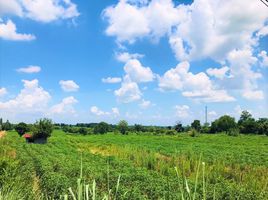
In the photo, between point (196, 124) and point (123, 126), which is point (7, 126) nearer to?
point (123, 126)

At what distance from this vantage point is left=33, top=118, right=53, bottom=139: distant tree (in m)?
36.2

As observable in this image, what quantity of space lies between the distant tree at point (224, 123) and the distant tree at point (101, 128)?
24.7 meters

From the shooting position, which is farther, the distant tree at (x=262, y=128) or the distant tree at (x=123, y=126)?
the distant tree at (x=123, y=126)

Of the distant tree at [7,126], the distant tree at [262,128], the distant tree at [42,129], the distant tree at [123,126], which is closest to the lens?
the distant tree at [42,129]

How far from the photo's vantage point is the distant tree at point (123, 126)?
8422 centimetres

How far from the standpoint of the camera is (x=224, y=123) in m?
86.4

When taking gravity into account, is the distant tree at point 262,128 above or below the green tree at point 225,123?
below

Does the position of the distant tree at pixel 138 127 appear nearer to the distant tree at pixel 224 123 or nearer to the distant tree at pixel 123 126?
the distant tree at pixel 123 126

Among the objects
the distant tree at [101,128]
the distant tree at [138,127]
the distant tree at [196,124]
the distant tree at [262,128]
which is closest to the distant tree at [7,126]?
the distant tree at [101,128]

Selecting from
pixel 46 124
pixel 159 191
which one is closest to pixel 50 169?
pixel 159 191

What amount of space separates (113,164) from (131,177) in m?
5.40

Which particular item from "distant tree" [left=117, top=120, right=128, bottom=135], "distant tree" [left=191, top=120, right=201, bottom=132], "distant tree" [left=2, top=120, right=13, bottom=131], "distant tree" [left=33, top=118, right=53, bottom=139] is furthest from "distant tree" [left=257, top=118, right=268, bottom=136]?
"distant tree" [left=2, top=120, right=13, bottom=131]

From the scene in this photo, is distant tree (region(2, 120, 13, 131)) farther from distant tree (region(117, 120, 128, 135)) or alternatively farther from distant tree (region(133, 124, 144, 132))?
distant tree (region(133, 124, 144, 132))

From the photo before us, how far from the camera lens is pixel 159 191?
1055 centimetres
